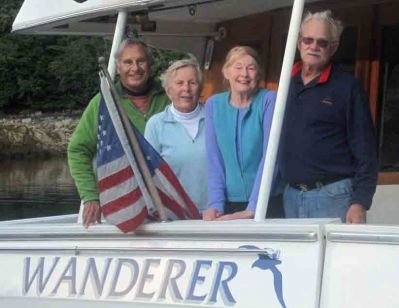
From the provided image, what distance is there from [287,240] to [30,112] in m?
36.9

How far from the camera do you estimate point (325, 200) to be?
16.0 ft

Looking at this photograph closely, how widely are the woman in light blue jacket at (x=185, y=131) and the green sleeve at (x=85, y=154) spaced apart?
396mm

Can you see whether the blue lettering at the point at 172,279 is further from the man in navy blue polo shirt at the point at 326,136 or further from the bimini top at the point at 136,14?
the bimini top at the point at 136,14

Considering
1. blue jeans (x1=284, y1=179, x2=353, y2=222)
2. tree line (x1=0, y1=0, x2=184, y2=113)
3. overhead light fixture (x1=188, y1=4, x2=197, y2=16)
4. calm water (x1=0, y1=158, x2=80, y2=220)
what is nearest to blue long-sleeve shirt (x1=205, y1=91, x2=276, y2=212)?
blue jeans (x1=284, y1=179, x2=353, y2=222)

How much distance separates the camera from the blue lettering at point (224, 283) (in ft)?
15.3

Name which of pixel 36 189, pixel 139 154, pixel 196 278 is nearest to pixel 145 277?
pixel 196 278

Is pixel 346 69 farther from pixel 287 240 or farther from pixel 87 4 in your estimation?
pixel 287 240

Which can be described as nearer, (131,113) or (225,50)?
(131,113)

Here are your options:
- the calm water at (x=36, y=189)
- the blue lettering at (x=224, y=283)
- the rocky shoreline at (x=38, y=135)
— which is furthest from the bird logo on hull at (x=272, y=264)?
the rocky shoreline at (x=38, y=135)

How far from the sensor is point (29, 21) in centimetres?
657

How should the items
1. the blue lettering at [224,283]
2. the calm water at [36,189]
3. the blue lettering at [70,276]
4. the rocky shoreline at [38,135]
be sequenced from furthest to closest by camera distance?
the rocky shoreline at [38,135] < the calm water at [36,189] < the blue lettering at [70,276] < the blue lettering at [224,283]

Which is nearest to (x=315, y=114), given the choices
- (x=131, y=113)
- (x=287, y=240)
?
(x=287, y=240)

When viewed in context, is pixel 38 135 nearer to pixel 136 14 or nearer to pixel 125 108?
pixel 136 14

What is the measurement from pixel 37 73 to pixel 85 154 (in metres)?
36.3
